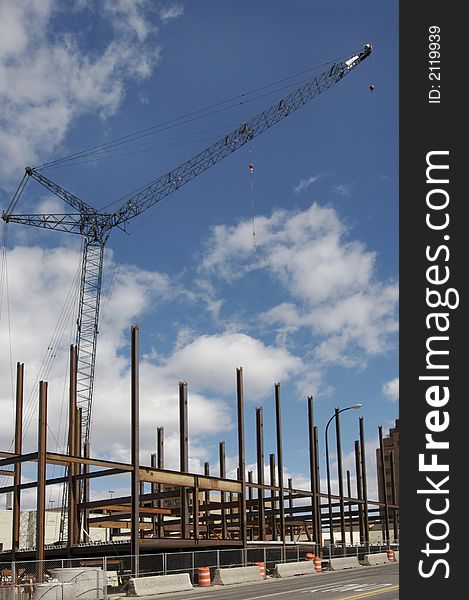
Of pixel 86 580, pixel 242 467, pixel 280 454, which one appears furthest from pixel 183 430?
pixel 86 580

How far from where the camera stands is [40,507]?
3800cm

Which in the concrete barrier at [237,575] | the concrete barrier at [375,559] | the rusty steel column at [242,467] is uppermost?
the rusty steel column at [242,467]

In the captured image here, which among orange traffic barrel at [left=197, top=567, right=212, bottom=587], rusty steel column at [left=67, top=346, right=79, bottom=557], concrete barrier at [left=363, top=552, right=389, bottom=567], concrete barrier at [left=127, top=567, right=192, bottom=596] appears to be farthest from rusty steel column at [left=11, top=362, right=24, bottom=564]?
concrete barrier at [left=363, top=552, right=389, bottom=567]

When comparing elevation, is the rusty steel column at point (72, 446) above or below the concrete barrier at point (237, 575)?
above

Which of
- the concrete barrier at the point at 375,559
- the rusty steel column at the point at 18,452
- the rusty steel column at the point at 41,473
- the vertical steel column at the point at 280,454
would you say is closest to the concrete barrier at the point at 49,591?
the rusty steel column at the point at 41,473

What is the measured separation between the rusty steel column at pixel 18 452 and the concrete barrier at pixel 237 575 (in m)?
15.0

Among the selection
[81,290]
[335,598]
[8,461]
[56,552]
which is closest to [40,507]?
[8,461]

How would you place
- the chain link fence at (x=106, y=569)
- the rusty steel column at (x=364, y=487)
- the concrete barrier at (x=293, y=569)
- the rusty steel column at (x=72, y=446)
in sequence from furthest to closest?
the rusty steel column at (x=364, y=487) < the rusty steel column at (x=72, y=446) < the concrete barrier at (x=293, y=569) < the chain link fence at (x=106, y=569)

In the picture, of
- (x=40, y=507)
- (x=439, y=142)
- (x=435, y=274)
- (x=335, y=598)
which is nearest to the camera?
Result: (x=435, y=274)

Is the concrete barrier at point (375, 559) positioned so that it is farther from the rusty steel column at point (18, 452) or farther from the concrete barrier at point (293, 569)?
the rusty steel column at point (18, 452)

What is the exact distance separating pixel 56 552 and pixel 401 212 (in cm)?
4319

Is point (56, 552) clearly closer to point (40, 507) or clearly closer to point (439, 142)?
point (40, 507)

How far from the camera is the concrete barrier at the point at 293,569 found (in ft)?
150

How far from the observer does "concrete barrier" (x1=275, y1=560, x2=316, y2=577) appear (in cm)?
4569
